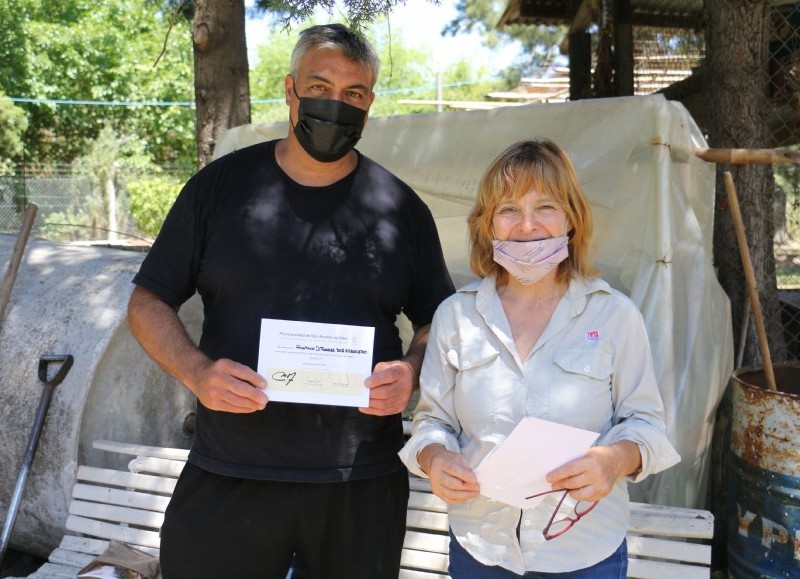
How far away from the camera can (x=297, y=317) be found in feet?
7.69

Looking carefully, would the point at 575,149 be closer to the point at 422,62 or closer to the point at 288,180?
the point at 288,180

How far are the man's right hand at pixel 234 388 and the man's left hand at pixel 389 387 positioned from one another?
0.28 meters

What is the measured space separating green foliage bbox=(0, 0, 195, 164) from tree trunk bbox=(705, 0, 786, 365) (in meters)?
22.0

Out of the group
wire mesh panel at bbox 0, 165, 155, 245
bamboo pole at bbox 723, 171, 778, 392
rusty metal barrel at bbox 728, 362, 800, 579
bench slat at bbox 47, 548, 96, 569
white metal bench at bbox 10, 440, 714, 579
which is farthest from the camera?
wire mesh panel at bbox 0, 165, 155, 245

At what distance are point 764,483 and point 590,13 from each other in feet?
19.6

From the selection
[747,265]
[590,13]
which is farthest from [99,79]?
[747,265]

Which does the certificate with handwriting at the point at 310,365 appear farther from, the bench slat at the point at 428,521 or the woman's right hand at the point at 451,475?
the bench slat at the point at 428,521

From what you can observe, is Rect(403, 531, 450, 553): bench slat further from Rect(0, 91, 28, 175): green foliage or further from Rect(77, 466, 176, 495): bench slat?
Rect(0, 91, 28, 175): green foliage

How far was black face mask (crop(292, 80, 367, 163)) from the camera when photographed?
2.47m

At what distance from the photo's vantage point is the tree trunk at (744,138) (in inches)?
176

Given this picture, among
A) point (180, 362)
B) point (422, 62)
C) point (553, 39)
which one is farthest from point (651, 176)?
point (422, 62)

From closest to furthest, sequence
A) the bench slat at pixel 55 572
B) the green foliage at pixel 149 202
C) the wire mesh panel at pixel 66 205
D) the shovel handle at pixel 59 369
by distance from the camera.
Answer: the bench slat at pixel 55 572
the shovel handle at pixel 59 369
the wire mesh panel at pixel 66 205
the green foliage at pixel 149 202

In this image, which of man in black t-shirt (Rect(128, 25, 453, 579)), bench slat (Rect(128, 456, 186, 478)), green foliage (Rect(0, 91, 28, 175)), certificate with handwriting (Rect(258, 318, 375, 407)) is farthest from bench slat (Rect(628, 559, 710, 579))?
green foliage (Rect(0, 91, 28, 175))

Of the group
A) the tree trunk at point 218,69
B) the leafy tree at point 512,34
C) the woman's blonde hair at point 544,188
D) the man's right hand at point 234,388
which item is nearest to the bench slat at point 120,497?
the man's right hand at point 234,388
